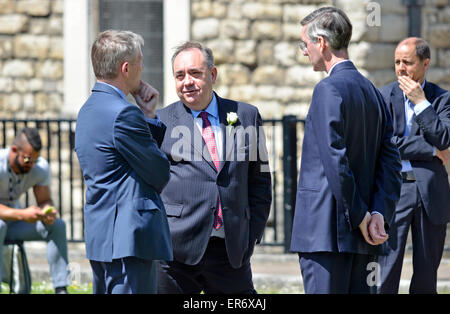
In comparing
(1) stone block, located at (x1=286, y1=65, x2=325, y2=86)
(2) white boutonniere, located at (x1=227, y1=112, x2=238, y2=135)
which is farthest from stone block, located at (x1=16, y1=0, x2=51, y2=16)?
(2) white boutonniere, located at (x1=227, y1=112, x2=238, y2=135)

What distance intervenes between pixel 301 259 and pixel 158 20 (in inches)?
253

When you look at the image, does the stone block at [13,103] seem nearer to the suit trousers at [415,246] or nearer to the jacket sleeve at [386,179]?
the suit trousers at [415,246]

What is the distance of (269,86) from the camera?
9648mm

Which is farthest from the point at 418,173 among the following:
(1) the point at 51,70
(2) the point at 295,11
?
(1) the point at 51,70

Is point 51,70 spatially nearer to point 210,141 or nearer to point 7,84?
point 7,84

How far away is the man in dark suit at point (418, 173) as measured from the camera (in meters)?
5.47

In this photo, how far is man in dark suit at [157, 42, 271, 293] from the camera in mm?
4492

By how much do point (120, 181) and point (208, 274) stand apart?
88 centimetres

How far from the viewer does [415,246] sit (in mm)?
5523

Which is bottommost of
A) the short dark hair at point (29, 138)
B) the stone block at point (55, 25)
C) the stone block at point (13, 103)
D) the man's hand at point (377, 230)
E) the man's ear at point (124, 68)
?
the man's hand at point (377, 230)

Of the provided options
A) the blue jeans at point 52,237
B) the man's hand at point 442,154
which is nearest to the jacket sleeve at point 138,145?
the man's hand at point 442,154

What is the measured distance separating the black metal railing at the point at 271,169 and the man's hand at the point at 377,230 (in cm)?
388
